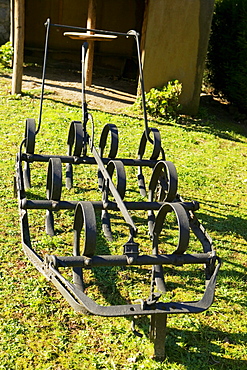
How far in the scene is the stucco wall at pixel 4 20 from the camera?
12.4 metres

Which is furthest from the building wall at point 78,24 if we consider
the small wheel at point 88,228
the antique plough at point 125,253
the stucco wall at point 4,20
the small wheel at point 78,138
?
the small wheel at point 88,228

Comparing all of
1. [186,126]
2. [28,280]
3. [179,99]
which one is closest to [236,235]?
[28,280]

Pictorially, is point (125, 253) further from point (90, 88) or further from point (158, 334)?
point (90, 88)

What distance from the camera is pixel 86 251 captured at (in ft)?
10.0

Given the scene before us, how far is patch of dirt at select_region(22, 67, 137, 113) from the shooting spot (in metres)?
9.98

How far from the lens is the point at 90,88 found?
1092 cm

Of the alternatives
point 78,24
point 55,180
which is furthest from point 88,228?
point 78,24

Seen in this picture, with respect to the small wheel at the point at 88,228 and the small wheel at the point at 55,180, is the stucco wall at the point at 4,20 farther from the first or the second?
the small wheel at the point at 88,228

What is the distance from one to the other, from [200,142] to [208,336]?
549 centimetres

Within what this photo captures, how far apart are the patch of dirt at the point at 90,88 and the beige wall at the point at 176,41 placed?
2.91 ft

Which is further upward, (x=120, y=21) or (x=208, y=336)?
(x=120, y=21)

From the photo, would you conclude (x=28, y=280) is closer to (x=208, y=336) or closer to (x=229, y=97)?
(x=208, y=336)

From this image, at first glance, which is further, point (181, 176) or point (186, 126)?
point (186, 126)

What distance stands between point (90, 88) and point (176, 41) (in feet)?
7.30
